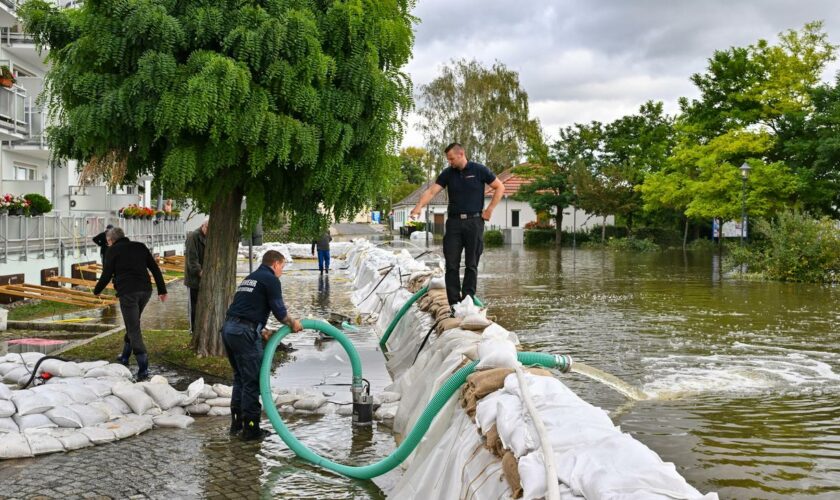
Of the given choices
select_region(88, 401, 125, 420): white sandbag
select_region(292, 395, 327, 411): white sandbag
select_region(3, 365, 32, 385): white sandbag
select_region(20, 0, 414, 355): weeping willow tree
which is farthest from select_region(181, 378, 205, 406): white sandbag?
select_region(20, 0, 414, 355): weeping willow tree

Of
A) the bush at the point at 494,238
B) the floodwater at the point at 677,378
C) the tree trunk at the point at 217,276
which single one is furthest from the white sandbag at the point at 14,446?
the bush at the point at 494,238

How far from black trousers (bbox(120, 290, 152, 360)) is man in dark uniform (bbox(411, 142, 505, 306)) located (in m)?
3.63

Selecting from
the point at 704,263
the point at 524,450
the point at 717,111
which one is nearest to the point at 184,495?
the point at 524,450

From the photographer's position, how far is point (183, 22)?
374 inches

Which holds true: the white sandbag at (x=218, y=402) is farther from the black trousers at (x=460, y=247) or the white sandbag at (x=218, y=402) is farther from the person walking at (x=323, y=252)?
the person walking at (x=323, y=252)

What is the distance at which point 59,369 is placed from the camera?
8578mm

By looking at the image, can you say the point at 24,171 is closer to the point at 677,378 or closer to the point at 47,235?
the point at 47,235

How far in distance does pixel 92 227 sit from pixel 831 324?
18836 mm

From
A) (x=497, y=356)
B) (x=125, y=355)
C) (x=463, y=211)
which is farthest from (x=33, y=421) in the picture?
(x=463, y=211)

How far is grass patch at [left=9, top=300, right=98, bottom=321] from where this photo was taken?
1512 cm

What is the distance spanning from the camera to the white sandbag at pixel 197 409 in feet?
26.5

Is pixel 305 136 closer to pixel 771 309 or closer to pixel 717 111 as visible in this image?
pixel 771 309

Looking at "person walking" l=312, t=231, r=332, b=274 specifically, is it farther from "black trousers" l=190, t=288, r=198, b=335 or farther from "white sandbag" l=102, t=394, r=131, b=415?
"white sandbag" l=102, t=394, r=131, b=415

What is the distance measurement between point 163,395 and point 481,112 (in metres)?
61.9
